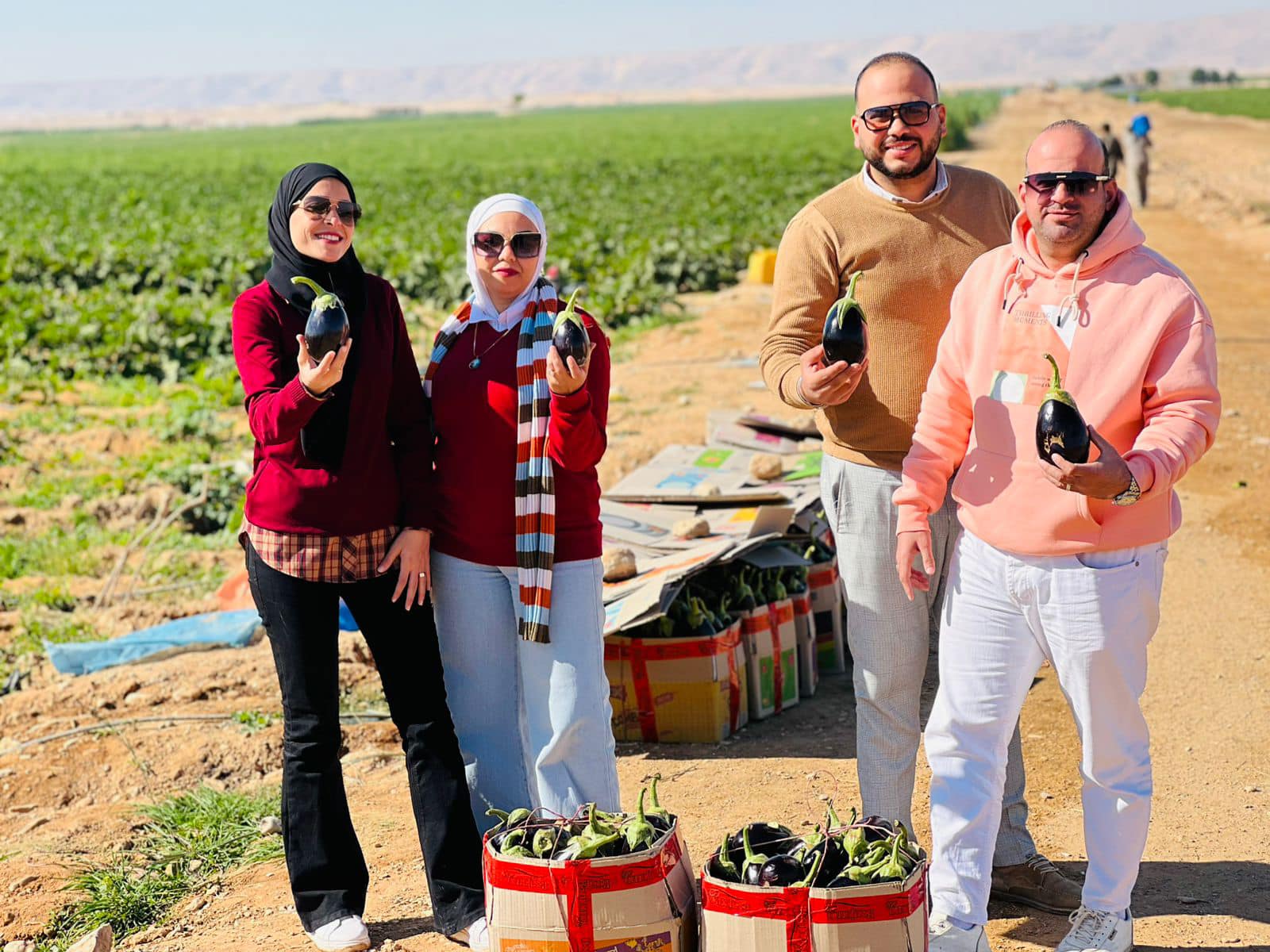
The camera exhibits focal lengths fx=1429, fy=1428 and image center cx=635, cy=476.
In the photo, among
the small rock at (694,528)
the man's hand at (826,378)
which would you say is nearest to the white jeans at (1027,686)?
the man's hand at (826,378)

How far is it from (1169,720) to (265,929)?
11.0 ft

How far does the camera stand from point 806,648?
5.85 metres

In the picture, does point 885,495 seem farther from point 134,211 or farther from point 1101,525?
point 134,211

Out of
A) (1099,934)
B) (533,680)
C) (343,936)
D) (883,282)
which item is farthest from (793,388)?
(343,936)

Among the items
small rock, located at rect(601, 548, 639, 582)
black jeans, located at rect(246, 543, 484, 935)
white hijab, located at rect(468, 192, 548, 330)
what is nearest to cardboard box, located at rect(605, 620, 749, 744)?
small rock, located at rect(601, 548, 639, 582)

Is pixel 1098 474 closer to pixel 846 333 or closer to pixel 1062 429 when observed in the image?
pixel 1062 429

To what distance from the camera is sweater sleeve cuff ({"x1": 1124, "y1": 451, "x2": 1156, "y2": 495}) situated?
2.96 m

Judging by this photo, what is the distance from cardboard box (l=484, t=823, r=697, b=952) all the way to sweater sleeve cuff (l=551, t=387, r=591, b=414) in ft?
3.53

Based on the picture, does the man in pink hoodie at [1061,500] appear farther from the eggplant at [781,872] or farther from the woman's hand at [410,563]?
the woman's hand at [410,563]

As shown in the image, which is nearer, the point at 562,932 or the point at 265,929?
the point at 562,932

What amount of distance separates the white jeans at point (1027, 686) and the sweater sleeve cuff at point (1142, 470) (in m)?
0.24

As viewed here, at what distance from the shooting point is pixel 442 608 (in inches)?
149

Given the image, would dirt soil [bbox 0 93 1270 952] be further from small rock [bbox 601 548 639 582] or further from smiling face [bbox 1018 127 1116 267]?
smiling face [bbox 1018 127 1116 267]

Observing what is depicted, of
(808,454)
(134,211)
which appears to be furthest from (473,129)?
(808,454)
